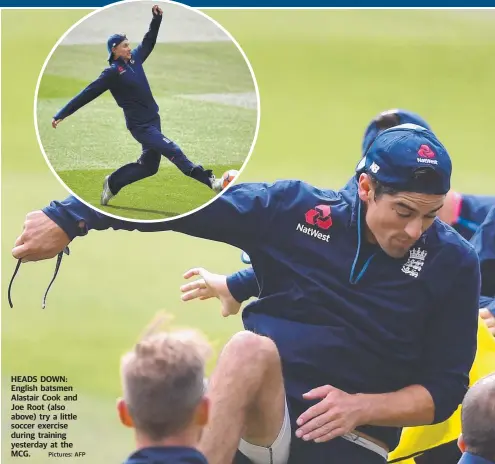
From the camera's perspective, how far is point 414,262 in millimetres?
3242

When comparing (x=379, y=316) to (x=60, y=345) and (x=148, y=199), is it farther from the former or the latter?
(x=60, y=345)

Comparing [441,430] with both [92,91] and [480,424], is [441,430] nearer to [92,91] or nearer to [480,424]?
[480,424]

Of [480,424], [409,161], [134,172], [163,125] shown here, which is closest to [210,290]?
[134,172]

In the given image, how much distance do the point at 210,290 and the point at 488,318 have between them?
97 centimetres

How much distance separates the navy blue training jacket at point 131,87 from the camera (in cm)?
343

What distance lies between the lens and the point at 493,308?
3.47 meters

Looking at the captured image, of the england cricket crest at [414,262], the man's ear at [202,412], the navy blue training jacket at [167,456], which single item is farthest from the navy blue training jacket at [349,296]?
the navy blue training jacket at [167,456]

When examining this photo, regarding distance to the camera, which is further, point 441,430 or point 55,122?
point 55,122

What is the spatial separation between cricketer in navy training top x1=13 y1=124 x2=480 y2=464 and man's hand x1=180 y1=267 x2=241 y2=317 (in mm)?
159

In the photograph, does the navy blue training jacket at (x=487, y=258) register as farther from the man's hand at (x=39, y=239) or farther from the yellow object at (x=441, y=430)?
the man's hand at (x=39, y=239)

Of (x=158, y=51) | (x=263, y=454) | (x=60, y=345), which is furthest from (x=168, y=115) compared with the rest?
(x=263, y=454)

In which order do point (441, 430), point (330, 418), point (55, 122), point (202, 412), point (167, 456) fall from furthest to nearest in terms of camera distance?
point (55, 122), point (441, 430), point (330, 418), point (202, 412), point (167, 456)

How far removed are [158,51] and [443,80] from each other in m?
1.03

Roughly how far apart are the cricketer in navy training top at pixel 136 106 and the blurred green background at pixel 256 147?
0.20 m
